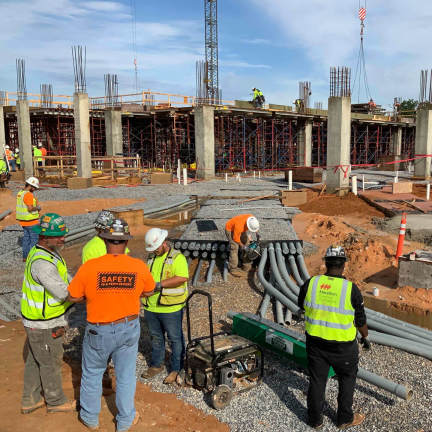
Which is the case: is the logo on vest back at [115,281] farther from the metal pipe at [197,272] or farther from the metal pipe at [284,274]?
the metal pipe at [197,272]

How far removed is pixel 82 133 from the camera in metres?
23.2

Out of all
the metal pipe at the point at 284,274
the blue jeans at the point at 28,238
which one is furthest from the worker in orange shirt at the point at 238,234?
the blue jeans at the point at 28,238

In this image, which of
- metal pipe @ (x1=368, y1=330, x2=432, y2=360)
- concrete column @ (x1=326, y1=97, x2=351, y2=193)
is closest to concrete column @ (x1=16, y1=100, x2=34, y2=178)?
concrete column @ (x1=326, y1=97, x2=351, y2=193)

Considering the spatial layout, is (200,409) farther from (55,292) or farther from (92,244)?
(92,244)

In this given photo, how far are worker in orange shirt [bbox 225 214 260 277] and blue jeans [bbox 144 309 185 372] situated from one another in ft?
11.9

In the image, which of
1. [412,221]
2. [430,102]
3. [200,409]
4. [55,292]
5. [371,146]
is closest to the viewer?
[55,292]

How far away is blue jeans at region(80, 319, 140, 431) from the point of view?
3500mm

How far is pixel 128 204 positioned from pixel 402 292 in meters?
12.2

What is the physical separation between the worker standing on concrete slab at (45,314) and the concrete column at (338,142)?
15.9m

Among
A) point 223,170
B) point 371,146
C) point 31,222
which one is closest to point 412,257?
point 31,222

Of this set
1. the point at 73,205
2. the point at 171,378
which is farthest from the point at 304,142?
the point at 171,378

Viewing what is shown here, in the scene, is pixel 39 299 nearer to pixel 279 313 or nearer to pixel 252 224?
pixel 279 313

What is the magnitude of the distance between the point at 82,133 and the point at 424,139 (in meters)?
19.3

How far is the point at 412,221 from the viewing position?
40.1 ft
